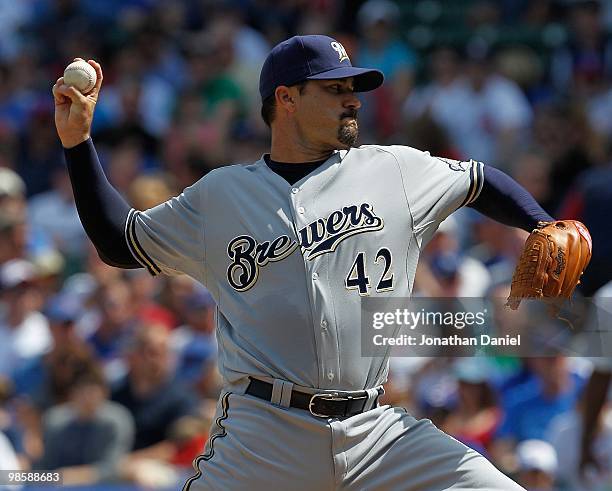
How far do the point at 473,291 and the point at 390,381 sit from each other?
103 centimetres

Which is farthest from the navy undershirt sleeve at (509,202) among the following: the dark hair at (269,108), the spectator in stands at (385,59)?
the spectator in stands at (385,59)

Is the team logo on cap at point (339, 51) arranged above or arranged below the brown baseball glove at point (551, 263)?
above

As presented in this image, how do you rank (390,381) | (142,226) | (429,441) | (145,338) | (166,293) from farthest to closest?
(166,293)
(145,338)
(390,381)
(142,226)
(429,441)

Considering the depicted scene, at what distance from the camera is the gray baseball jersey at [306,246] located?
373 cm

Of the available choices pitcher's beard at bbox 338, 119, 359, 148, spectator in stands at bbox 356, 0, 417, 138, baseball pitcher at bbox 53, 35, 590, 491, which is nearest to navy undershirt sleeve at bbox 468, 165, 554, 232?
baseball pitcher at bbox 53, 35, 590, 491

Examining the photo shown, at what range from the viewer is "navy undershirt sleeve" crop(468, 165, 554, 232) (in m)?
3.92

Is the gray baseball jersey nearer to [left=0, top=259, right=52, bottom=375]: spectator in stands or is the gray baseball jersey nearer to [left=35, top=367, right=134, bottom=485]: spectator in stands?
[left=35, top=367, right=134, bottom=485]: spectator in stands

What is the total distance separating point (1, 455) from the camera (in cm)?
616

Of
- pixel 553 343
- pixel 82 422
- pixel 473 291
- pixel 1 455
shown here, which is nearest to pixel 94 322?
pixel 82 422

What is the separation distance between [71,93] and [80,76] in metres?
0.06

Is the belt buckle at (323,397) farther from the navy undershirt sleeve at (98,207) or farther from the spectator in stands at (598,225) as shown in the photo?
the spectator in stands at (598,225)

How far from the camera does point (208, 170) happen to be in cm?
960

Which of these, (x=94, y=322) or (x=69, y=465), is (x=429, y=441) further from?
(x=94, y=322)

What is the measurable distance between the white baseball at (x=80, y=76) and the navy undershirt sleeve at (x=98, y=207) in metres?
0.19
